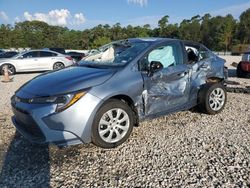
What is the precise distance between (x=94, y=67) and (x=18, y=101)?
4.28ft

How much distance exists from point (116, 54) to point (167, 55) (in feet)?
2.98

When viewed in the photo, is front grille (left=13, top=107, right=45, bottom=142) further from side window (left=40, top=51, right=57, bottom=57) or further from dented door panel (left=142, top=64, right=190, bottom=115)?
side window (left=40, top=51, right=57, bottom=57)

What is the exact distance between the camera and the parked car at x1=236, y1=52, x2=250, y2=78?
11.0 m

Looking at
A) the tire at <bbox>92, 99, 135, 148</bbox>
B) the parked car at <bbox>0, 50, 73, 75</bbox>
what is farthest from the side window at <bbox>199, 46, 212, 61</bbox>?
the parked car at <bbox>0, 50, 73, 75</bbox>

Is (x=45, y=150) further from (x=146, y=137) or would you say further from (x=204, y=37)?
(x=204, y=37)

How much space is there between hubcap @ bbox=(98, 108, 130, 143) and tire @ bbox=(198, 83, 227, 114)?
1934mm

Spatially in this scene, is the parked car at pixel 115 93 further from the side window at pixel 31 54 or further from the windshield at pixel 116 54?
the side window at pixel 31 54

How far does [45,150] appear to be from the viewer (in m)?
4.39

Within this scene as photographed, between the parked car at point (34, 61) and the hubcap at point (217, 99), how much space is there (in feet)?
34.1

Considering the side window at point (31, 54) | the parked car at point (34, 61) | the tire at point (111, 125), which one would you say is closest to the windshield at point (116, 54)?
the tire at point (111, 125)

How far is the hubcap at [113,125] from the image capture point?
14.0 ft

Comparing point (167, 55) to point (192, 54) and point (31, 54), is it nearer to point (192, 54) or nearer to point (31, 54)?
point (192, 54)

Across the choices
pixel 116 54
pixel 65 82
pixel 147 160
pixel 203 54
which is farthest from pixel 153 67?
pixel 203 54

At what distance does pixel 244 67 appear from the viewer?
438 inches
